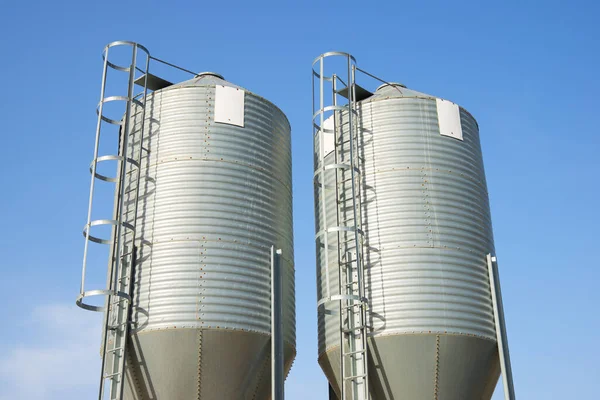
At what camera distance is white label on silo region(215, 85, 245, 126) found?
20156 mm

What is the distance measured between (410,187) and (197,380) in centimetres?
750

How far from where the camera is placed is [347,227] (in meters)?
19.6

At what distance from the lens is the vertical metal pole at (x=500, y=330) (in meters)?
18.6

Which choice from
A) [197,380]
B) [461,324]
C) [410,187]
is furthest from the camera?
[410,187]

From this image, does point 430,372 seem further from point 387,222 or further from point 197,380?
point 197,380

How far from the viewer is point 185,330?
57.5ft

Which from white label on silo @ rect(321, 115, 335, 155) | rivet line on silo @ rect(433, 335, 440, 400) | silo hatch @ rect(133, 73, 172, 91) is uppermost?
silo hatch @ rect(133, 73, 172, 91)

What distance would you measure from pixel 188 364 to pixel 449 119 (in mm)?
10090

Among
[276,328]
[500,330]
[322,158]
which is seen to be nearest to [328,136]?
[322,158]

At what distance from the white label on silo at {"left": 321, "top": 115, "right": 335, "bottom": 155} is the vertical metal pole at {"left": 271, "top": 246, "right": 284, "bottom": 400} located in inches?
157

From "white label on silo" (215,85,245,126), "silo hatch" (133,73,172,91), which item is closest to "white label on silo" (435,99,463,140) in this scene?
"white label on silo" (215,85,245,126)

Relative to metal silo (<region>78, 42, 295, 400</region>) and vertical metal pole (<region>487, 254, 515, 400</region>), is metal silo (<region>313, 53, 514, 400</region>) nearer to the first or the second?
vertical metal pole (<region>487, 254, 515, 400</region>)

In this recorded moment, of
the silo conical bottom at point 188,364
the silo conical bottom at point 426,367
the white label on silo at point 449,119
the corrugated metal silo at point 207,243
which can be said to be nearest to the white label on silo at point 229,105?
the corrugated metal silo at point 207,243

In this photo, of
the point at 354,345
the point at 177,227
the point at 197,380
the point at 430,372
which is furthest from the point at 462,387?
the point at 177,227
